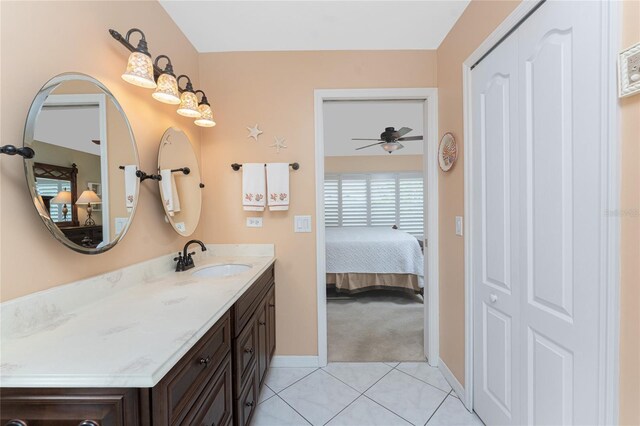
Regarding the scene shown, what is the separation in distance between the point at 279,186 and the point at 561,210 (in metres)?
1.63

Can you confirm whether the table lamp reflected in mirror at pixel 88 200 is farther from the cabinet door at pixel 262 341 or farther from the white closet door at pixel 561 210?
the white closet door at pixel 561 210

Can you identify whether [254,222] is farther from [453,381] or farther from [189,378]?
[453,381]

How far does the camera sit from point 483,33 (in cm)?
142

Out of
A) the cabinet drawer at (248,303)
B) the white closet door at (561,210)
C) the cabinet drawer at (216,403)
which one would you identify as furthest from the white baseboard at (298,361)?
the white closet door at (561,210)

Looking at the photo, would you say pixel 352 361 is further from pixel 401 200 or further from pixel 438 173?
pixel 401 200

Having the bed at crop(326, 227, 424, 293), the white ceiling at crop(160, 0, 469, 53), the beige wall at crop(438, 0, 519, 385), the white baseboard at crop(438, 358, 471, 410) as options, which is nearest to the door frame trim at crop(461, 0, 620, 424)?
the beige wall at crop(438, 0, 519, 385)

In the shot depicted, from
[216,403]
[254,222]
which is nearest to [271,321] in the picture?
[254,222]

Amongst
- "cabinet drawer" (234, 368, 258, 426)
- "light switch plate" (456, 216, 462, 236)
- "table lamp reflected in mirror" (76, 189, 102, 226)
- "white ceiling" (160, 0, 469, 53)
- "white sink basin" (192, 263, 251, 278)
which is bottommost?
"cabinet drawer" (234, 368, 258, 426)

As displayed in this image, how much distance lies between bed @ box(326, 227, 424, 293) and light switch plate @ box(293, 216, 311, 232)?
5.26 feet

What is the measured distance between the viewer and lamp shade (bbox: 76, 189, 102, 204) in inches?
40.5

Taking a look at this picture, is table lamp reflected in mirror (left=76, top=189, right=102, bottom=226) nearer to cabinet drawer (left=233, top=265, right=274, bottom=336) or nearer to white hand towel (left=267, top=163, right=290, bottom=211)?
cabinet drawer (left=233, top=265, right=274, bottom=336)

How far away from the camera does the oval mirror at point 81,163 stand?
897 mm

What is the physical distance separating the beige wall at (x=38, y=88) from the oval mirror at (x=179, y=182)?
0.06m

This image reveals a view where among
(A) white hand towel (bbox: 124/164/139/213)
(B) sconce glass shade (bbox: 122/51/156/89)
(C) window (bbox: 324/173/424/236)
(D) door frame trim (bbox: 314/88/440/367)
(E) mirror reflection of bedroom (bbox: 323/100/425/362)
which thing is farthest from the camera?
(C) window (bbox: 324/173/424/236)
